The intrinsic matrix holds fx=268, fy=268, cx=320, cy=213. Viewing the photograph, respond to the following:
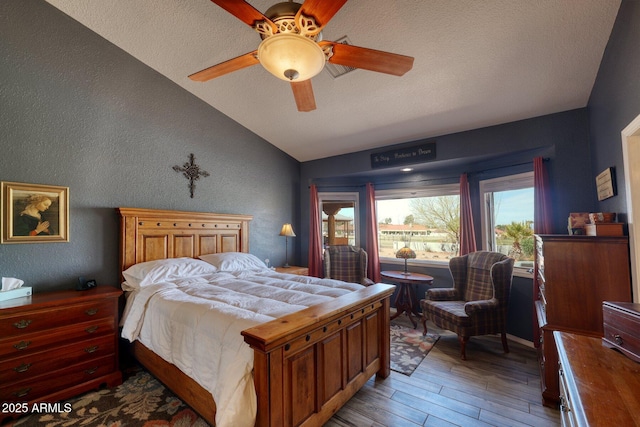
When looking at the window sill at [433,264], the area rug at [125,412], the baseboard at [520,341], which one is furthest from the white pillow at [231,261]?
the baseboard at [520,341]

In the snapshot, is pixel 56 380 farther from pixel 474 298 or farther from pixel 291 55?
pixel 474 298

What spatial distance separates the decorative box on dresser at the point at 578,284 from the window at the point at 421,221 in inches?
89.7

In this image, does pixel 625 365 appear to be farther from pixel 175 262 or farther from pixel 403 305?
pixel 175 262

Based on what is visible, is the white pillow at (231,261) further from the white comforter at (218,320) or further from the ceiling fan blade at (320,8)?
the ceiling fan blade at (320,8)

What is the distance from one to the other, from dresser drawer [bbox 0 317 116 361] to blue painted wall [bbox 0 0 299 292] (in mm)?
654

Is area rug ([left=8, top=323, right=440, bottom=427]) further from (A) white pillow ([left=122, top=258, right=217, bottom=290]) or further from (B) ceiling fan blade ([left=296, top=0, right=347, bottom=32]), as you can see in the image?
(B) ceiling fan blade ([left=296, top=0, right=347, bottom=32])

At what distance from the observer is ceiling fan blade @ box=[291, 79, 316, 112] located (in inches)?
80.9

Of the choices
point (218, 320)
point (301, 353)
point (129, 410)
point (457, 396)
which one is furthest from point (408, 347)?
point (129, 410)

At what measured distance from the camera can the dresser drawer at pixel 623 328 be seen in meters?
0.99

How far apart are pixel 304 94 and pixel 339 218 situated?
3380mm

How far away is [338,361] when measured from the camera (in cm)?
196

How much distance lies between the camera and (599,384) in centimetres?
88

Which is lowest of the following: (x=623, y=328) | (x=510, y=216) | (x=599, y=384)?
(x=599, y=384)

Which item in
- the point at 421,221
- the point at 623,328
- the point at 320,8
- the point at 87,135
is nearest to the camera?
the point at 623,328
